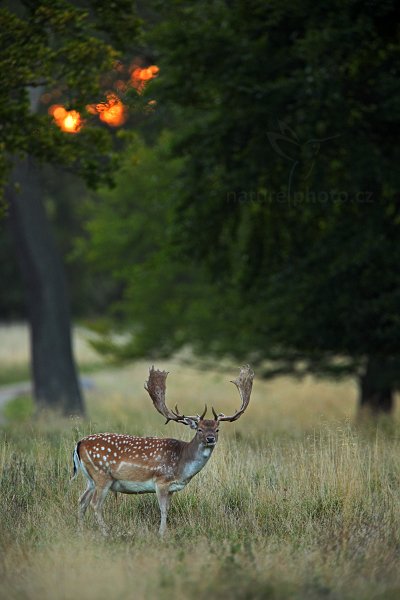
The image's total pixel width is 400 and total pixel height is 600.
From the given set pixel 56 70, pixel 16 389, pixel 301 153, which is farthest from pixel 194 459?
pixel 16 389

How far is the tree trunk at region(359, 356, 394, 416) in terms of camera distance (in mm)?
17906

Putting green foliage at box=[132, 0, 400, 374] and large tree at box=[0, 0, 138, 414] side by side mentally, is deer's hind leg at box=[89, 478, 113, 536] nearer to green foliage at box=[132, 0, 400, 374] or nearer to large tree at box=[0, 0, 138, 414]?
large tree at box=[0, 0, 138, 414]

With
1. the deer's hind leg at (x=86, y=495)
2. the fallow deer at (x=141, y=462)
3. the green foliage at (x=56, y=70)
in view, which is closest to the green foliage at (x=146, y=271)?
the green foliage at (x=56, y=70)

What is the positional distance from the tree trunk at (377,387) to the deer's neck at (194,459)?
8842mm

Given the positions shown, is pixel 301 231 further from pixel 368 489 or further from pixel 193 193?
pixel 368 489

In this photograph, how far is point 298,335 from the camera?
17656 mm

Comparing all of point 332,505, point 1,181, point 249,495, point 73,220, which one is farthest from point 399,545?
point 73,220

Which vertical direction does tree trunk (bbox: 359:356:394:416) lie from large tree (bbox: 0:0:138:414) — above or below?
below

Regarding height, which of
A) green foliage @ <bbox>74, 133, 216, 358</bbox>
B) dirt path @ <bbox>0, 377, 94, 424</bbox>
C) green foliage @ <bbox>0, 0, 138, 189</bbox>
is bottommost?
dirt path @ <bbox>0, 377, 94, 424</bbox>

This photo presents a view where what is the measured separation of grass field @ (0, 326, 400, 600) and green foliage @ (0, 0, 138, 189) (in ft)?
12.3

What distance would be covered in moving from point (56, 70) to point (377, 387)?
889 centimetres

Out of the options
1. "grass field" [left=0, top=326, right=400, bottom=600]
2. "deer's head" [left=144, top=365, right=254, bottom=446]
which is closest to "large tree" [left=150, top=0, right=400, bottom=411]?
"grass field" [left=0, top=326, right=400, bottom=600]

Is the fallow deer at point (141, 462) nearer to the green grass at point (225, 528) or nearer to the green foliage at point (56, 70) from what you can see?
the green grass at point (225, 528)

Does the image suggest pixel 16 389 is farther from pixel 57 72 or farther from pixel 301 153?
pixel 57 72
